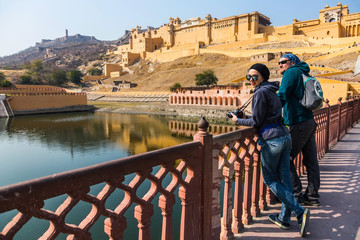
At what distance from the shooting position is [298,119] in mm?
3414

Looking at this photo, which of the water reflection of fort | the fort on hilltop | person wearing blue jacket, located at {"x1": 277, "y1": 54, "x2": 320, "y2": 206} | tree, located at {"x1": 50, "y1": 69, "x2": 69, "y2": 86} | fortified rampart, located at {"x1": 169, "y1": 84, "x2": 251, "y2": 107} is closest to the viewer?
person wearing blue jacket, located at {"x1": 277, "y1": 54, "x2": 320, "y2": 206}

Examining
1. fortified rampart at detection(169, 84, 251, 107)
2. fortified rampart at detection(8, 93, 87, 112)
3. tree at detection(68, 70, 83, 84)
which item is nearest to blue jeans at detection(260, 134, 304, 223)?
fortified rampart at detection(169, 84, 251, 107)

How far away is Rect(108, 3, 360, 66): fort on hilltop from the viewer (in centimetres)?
5691

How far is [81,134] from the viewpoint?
996 inches

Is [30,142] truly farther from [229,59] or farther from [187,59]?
[187,59]

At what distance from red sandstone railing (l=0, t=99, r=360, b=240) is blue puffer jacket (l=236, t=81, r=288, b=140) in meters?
0.26

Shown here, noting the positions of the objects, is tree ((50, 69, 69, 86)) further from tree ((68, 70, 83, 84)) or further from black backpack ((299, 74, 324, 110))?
black backpack ((299, 74, 324, 110))

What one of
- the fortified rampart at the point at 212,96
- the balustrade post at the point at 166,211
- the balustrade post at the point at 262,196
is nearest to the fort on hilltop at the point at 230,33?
the fortified rampart at the point at 212,96

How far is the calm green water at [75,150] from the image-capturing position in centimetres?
816

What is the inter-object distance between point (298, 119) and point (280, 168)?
3.06 feet

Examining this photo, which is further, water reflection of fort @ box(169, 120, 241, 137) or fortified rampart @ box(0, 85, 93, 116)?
fortified rampart @ box(0, 85, 93, 116)

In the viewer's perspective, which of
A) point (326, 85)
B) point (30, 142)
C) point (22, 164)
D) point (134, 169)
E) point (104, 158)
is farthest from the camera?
point (326, 85)

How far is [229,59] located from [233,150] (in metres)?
67.6

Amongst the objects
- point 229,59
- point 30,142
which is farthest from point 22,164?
point 229,59
